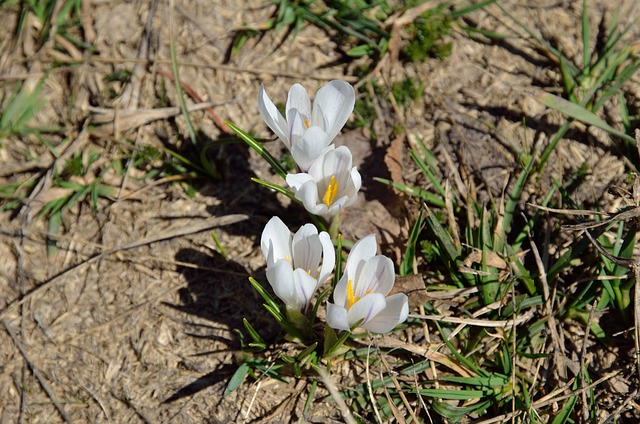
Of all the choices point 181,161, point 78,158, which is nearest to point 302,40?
point 181,161

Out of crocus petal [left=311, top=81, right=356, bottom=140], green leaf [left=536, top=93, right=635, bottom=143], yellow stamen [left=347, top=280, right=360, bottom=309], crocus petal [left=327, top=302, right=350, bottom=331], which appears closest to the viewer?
crocus petal [left=327, top=302, right=350, bottom=331]

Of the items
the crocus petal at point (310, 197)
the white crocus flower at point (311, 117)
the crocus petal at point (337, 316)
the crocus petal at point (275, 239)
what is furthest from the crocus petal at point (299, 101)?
the crocus petal at point (337, 316)

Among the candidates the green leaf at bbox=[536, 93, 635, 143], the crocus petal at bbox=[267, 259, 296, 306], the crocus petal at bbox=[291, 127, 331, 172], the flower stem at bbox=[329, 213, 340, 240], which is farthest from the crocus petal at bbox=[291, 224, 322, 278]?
the green leaf at bbox=[536, 93, 635, 143]

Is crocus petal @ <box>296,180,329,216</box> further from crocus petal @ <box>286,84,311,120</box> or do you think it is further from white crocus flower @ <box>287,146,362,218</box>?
crocus petal @ <box>286,84,311,120</box>

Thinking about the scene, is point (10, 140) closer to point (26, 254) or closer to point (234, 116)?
point (26, 254)

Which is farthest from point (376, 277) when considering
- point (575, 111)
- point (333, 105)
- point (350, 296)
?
point (575, 111)

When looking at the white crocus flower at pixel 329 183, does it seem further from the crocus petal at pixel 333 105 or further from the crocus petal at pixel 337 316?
the crocus petal at pixel 337 316
